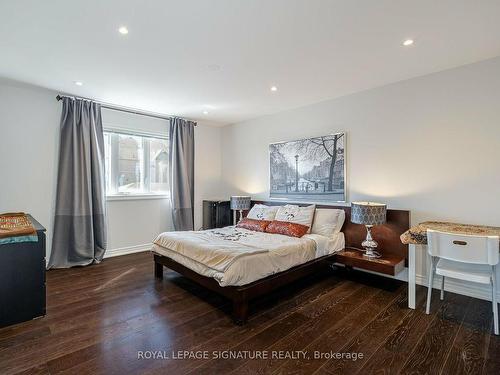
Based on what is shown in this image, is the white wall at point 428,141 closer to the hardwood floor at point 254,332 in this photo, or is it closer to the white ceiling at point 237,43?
the white ceiling at point 237,43

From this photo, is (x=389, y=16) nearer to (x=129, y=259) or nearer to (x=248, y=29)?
(x=248, y=29)

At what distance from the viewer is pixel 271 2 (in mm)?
1870

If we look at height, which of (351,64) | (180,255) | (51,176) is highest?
(351,64)

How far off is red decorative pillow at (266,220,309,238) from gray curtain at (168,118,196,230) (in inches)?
78.9

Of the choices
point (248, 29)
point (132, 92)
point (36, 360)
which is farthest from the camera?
point (132, 92)

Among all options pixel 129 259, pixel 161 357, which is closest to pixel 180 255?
pixel 161 357

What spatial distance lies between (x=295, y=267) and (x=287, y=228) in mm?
743

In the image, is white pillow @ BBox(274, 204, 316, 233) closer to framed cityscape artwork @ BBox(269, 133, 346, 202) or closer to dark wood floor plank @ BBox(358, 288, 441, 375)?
framed cityscape artwork @ BBox(269, 133, 346, 202)

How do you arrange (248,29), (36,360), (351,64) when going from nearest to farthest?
(36,360) → (248,29) → (351,64)

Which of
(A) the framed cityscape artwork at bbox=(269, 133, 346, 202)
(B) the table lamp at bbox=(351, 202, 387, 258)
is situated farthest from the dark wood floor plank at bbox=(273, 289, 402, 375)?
(A) the framed cityscape artwork at bbox=(269, 133, 346, 202)

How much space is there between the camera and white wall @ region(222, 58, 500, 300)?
8.85 ft

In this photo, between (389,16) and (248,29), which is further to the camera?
(248,29)

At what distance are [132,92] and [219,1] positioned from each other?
91.6 inches

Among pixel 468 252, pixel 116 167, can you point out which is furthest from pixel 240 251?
pixel 116 167
